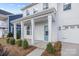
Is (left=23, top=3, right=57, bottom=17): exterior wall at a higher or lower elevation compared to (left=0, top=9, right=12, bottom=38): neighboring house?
higher

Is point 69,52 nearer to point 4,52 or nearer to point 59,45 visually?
point 59,45

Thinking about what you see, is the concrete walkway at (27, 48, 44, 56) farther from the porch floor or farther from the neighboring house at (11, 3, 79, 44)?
the neighboring house at (11, 3, 79, 44)

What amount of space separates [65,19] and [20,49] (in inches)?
41.9

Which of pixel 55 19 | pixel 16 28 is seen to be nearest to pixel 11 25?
pixel 16 28

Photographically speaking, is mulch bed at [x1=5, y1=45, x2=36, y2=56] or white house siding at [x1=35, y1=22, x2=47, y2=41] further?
white house siding at [x1=35, y1=22, x2=47, y2=41]

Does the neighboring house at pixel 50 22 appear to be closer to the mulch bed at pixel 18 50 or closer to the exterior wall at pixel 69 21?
the exterior wall at pixel 69 21

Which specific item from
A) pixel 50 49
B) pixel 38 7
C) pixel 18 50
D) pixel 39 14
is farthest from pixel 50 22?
pixel 18 50

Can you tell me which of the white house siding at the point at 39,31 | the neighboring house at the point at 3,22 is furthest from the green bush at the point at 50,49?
the neighboring house at the point at 3,22

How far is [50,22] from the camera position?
10.8ft

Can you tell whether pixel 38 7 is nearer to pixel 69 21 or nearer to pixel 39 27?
pixel 39 27

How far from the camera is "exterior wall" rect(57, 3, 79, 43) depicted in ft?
10.4

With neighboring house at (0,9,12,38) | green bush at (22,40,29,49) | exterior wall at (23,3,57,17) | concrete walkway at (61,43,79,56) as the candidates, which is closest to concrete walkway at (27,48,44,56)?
green bush at (22,40,29,49)

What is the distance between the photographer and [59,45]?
3250 millimetres

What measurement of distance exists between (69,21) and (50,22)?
0.37 meters
